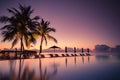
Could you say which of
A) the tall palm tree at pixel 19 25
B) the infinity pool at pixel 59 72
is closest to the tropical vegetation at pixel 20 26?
the tall palm tree at pixel 19 25

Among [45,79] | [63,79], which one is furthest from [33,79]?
[63,79]

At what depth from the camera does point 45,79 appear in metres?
7.28

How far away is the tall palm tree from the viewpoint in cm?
2189

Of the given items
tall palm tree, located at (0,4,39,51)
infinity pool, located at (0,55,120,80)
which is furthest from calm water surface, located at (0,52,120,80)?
tall palm tree, located at (0,4,39,51)

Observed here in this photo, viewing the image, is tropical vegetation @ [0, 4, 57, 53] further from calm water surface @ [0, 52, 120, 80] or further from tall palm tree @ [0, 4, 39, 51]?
calm water surface @ [0, 52, 120, 80]

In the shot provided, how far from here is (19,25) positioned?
2306cm

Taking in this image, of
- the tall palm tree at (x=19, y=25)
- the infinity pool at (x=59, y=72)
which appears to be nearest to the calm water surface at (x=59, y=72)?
the infinity pool at (x=59, y=72)

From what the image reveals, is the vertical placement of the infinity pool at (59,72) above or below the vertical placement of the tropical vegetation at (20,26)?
below

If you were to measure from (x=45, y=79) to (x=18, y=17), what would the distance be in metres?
16.8

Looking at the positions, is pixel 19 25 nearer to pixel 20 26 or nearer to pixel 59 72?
pixel 20 26

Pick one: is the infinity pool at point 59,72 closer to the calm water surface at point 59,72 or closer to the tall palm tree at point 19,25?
the calm water surface at point 59,72

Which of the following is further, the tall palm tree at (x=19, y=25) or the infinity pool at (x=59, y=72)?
the tall palm tree at (x=19, y=25)

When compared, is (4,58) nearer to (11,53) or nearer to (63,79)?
(11,53)

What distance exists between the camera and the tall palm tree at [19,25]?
21.9 m
